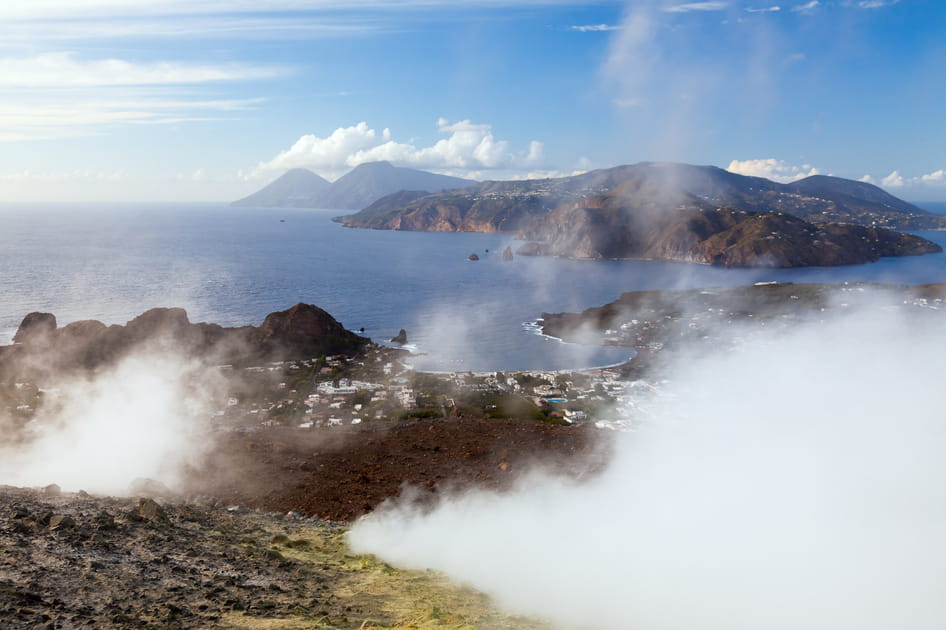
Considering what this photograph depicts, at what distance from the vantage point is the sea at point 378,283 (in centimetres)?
6819

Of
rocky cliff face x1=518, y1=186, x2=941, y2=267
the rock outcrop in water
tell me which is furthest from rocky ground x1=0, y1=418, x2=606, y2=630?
rocky cliff face x1=518, y1=186, x2=941, y2=267

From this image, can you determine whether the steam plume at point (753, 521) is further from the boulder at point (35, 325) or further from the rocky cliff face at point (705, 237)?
the rocky cliff face at point (705, 237)

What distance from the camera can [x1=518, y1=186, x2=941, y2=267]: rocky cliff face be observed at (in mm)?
140125

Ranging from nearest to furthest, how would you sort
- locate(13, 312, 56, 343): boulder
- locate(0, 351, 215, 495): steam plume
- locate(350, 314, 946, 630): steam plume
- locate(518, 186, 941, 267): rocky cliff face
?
locate(350, 314, 946, 630): steam plume
locate(0, 351, 215, 495): steam plume
locate(13, 312, 56, 343): boulder
locate(518, 186, 941, 267): rocky cliff face

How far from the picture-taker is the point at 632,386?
146ft

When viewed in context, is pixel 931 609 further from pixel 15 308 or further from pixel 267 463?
pixel 15 308

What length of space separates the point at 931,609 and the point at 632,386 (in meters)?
35.7

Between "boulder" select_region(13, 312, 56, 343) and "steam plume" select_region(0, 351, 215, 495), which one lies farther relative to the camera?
"boulder" select_region(13, 312, 56, 343)

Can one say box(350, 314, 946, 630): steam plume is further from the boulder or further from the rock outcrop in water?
the boulder

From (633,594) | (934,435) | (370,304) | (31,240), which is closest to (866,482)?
(934,435)

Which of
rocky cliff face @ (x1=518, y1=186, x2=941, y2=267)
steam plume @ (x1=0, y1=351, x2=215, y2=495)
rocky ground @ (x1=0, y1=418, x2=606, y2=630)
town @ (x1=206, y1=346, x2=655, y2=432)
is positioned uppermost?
rocky cliff face @ (x1=518, y1=186, x2=941, y2=267)

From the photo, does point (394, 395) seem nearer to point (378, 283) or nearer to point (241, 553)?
point (241, 553)

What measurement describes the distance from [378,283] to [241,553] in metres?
95.6

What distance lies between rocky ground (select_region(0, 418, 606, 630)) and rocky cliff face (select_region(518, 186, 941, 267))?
134 metres
